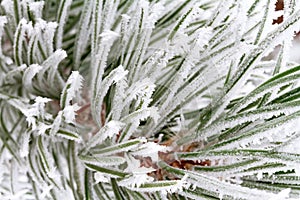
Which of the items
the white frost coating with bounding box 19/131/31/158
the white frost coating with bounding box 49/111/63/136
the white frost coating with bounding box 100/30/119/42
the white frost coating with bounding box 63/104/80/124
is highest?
the white frost coating with bounding box 100/30/119/42

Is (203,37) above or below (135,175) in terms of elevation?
above

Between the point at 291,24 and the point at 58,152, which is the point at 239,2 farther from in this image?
the point at 58,152

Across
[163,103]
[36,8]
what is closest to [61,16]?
[36,8]

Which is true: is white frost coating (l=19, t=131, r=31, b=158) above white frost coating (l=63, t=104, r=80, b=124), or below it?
below

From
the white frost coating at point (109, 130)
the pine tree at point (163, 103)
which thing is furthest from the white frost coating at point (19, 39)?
the white frost coating at point (109, 130)

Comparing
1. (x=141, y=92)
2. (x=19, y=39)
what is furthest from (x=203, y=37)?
(x=19, y=39)

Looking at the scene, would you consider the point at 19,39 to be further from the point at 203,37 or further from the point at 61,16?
the point at 203,37

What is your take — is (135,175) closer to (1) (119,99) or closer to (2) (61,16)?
(1) (119,99)

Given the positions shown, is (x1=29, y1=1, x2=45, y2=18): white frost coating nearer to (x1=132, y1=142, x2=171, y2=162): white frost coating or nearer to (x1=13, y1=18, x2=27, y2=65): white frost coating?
(x1=13, y1=18, x2=27, y2=65): white frost coating

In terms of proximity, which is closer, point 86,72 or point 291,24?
point 291,24

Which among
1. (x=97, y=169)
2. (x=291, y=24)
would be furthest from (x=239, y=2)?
(x=97, y=169)

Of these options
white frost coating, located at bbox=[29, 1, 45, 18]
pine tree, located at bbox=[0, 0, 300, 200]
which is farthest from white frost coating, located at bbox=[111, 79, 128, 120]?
white frost coating, located at bbox=[29, 1, 45, 18]
